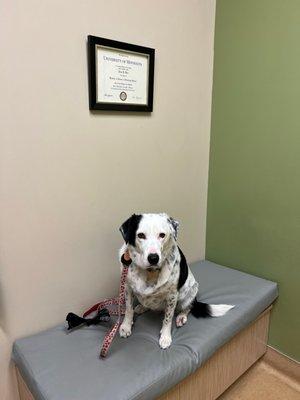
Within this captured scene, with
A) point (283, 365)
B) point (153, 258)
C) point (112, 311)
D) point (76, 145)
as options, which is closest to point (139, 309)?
point (112, 311)

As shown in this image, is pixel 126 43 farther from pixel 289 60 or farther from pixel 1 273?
pixel 1 273

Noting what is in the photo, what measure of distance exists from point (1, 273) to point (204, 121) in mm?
1380

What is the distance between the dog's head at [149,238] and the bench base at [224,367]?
0.50 m

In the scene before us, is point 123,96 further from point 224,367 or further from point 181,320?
point 224,367

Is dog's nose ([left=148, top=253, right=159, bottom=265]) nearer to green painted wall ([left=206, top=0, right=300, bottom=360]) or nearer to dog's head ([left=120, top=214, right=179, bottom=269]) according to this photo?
dog's head ([left=120, top=214, right=179, bottom=269])

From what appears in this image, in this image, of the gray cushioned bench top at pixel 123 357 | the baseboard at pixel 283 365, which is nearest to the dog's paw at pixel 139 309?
the gray cushioned bench top at pixel 123 357

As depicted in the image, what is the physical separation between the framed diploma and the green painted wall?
0.53 m

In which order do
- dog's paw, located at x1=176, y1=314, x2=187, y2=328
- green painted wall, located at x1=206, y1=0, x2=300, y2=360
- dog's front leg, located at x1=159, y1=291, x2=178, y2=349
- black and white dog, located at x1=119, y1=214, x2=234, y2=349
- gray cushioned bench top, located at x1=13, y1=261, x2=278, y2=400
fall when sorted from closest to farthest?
1. gray cushioned bench top, located at x1=13, y1=261, x2=278, y2=400
2. black and white dog, located at x1=119, y1=214, x2=234, y2=349
3. dog's front leg, located at x1=159, y1=291, x2=178, y2=349
4. dog's paw, located at x1=176, y1=314, x2=187, y2=328
5. green painted wall, located at x1=206, y1=0, x2=300, y2=360

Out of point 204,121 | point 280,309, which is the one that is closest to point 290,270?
point 280,309

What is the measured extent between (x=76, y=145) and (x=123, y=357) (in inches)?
34.8

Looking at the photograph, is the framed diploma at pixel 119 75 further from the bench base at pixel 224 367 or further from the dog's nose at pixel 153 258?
the bench base at pixel 224 367

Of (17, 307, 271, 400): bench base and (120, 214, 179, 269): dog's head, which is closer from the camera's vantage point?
(120, 214, 179, 269): dog's head

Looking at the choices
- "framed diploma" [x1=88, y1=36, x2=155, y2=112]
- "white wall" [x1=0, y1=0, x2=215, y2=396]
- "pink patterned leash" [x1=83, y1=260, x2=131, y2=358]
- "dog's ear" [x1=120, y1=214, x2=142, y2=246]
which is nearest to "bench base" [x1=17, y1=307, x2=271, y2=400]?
"pink patterned leash" [x1=83, y1=260, x2=131, y2=358]

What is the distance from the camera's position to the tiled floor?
1598 millimetres
